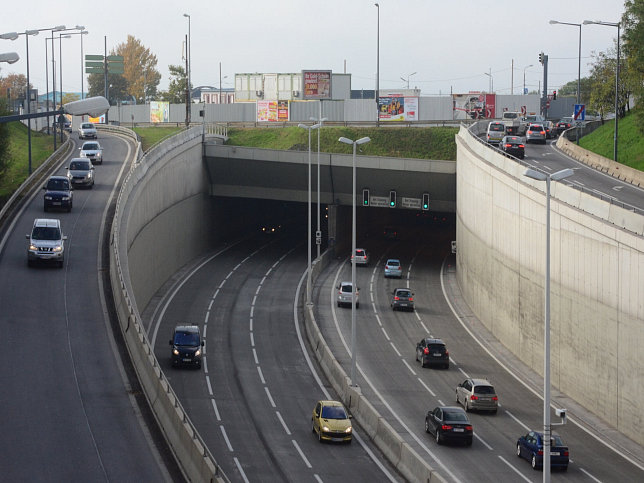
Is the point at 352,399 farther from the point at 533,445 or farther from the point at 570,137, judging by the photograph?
the point at 570,137

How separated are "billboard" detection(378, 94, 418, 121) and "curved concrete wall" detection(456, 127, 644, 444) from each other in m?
51.5

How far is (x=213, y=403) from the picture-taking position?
4206cm

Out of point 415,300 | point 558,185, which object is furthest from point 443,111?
point 558,185

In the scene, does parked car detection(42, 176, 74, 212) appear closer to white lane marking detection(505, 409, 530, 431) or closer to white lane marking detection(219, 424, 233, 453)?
white lane marking detection(219, 424, 233, 453)

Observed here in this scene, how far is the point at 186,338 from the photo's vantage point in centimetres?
4797

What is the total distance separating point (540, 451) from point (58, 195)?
37.1 meters

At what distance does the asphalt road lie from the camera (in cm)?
2791

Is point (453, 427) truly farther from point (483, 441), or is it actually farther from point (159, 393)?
point (159, 393)

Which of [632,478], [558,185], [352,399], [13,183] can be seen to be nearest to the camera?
[632,478]

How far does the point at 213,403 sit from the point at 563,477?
15620 mm

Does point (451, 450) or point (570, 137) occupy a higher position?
point (570, 137)

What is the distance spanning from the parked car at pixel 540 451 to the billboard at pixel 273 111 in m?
84.1

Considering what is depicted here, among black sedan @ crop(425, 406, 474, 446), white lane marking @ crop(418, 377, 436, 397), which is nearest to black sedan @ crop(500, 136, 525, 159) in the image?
white lane marking @ crop(418, 377, 436, 397)

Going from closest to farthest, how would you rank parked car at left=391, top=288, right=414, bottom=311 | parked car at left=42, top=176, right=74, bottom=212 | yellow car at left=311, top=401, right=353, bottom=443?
yellow car at left=311, top=401, right=353, bottom=443 < parked car at left=42, top=176, right=74, bottom=212 < parked car at left=391, top=288, right=414, bottom=311
